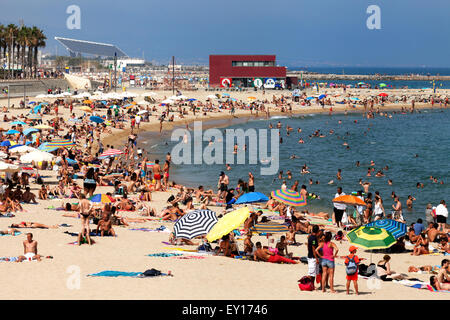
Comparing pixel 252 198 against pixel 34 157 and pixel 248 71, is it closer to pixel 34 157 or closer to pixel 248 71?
pixel 34 157

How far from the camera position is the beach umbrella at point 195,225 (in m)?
14.7

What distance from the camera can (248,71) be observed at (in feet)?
270

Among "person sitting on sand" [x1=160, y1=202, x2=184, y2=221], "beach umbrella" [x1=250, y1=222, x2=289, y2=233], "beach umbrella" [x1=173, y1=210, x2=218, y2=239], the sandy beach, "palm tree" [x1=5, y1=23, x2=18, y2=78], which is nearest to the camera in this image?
the sandy beach

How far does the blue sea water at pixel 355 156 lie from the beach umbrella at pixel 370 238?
956 centimetres

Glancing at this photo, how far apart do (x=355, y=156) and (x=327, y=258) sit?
31960 millimetres

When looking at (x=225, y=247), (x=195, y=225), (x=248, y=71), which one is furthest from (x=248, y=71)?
(x=225, y=247)

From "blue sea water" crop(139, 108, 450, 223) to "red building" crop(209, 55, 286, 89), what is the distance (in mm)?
14941

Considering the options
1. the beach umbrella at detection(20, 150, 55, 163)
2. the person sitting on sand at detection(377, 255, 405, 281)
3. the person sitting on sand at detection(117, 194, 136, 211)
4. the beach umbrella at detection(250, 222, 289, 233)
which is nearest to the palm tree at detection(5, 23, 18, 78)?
the beach umbrella at detection(20, 150, 55, 163)

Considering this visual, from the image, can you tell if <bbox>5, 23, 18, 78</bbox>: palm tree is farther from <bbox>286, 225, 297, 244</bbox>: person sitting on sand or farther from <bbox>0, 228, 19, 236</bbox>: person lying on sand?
<bbox>286, 225, 297, 244</bbox>: person sitting on sand

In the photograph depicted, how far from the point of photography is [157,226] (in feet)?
58.7

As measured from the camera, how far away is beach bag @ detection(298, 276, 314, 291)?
11.5 metres
